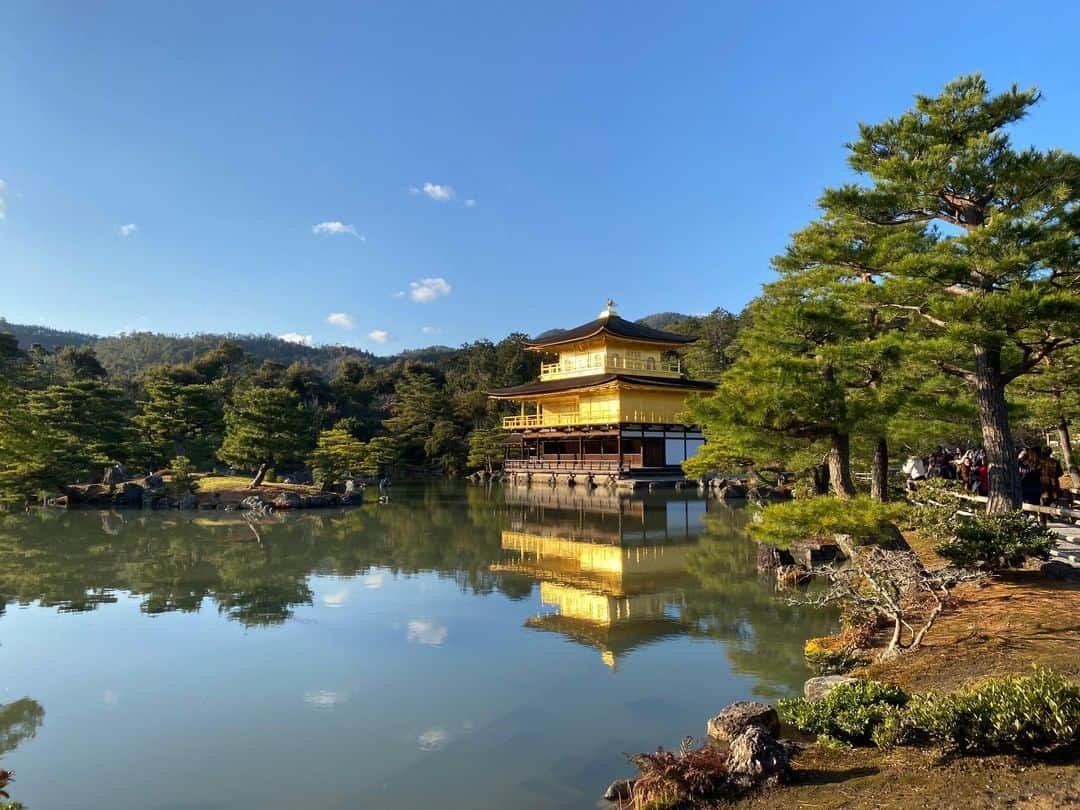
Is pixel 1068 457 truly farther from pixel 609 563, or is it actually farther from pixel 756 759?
pixel 756 759

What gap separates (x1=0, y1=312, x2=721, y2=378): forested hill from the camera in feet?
266

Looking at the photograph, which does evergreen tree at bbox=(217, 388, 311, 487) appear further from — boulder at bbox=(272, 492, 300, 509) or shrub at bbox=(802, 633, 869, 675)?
shrub at bbox=(802, 633, 869, 675)

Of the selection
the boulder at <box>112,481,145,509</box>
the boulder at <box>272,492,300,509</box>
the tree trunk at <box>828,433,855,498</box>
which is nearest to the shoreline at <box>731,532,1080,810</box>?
the tree trunk at <box>828,433,855,498</box>

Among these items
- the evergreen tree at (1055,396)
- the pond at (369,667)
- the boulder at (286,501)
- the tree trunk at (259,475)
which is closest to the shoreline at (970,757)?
the pond at (369,667)

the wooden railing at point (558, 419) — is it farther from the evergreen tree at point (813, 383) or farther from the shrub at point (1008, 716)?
the shrub at point (1008, 716)

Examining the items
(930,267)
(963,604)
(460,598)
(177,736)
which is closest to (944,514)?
(963,604)

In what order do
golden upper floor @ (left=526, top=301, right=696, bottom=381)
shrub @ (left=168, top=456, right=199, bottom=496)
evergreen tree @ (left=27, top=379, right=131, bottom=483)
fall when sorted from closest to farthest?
shrub @ (left=168, top=456, right=199, bottom=496)
evergreen tree @ (left=27, top=379, right=131, bottom=483)
golden upper floor @ (left=526, top=301, right=696, bottom=381)

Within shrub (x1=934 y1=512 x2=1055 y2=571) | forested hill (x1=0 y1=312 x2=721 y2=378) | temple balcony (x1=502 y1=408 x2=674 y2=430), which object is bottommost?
shrub (x1=934 y1=512 x2=1055 y2=571)

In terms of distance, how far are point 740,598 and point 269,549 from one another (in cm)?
861

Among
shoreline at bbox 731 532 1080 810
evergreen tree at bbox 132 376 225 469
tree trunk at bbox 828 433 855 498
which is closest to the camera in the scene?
shoreline at bbox 731 532 1080 810

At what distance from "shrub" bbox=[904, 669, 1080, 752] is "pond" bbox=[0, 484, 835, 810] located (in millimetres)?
1796

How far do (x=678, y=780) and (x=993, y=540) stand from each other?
4263 mm

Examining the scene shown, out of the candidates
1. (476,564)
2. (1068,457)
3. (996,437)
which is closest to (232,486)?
(476,564)

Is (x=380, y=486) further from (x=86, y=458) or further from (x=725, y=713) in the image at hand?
(x=725, y=713)
